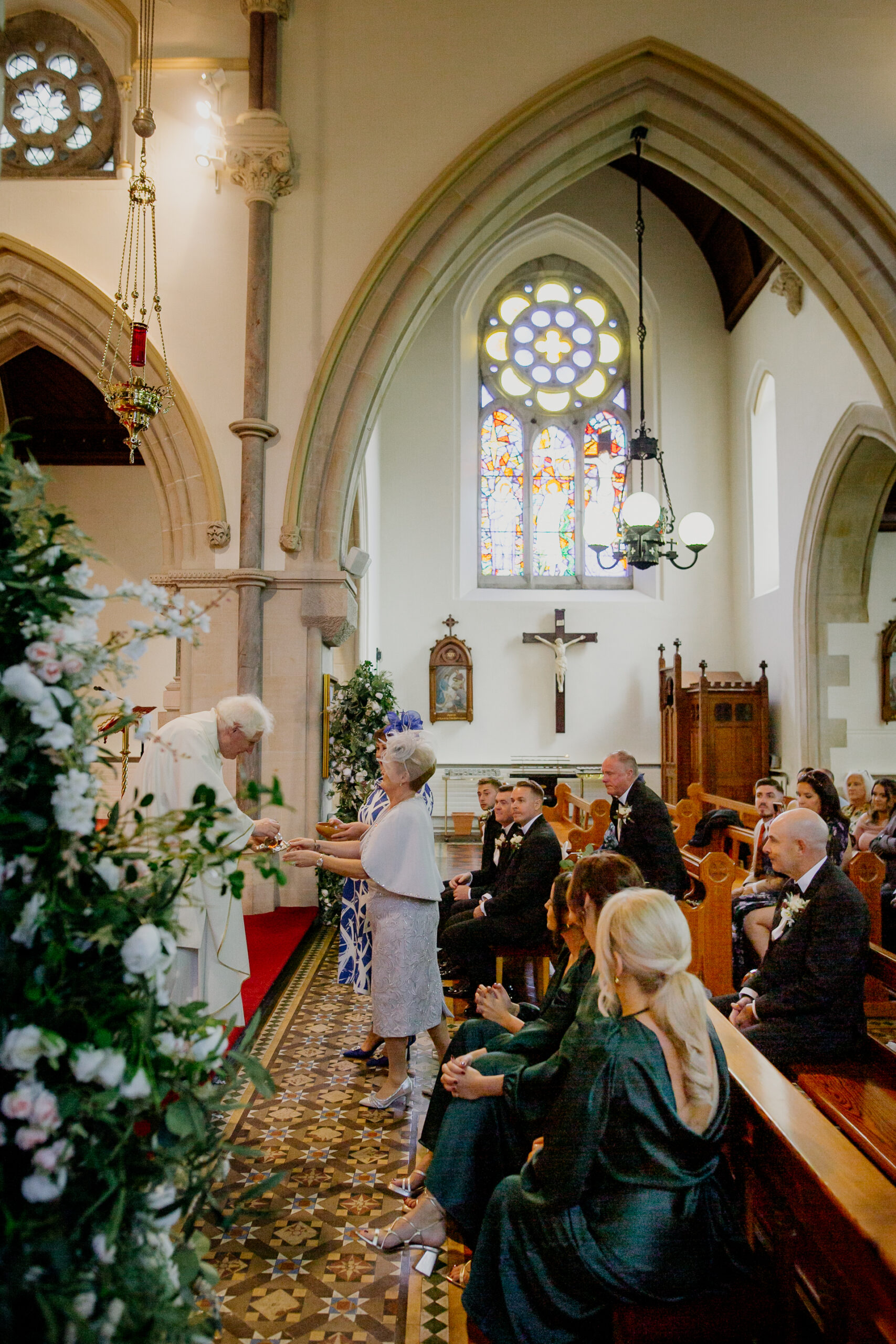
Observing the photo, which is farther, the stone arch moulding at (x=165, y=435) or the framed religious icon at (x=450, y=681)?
the framed religious icon at (x=450, y=681)

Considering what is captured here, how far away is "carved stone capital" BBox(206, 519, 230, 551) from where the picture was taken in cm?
623

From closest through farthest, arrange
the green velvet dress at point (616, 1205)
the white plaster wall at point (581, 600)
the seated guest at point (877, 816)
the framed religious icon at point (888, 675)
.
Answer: the green velvet dress at point (616, 1205)
the seated guest at point (877, 816)
the framed religious icon at point (888, 675)
the white plaster wall at point (581, 600)

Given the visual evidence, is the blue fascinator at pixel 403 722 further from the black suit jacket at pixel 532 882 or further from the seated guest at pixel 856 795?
the seated guest at pixel 856 795

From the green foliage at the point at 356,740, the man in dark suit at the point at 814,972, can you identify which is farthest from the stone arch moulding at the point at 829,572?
the man in dark suit at the point at 814,972

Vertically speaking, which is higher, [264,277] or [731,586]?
[264,277]

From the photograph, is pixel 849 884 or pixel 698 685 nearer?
pixel 849 884

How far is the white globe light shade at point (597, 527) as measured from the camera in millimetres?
6473

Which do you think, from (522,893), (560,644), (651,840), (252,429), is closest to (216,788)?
(522,893)

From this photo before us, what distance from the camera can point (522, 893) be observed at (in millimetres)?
3875

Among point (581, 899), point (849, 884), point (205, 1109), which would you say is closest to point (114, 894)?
point (205, 1109)

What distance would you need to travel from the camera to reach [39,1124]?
91 centimetres

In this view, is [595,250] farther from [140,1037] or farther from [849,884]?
[140,1037]

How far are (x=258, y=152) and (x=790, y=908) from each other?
6.03 m

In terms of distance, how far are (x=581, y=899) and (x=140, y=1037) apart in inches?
57.2
